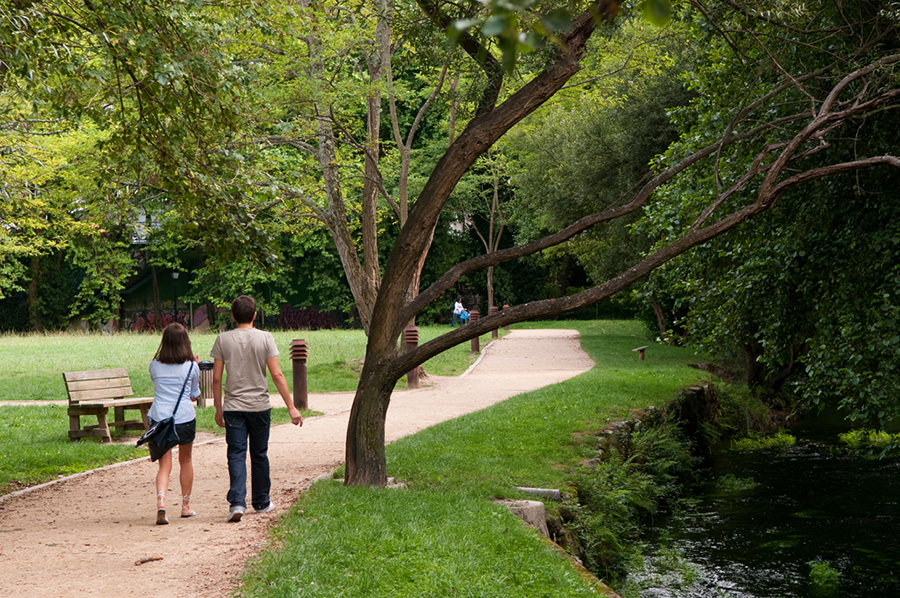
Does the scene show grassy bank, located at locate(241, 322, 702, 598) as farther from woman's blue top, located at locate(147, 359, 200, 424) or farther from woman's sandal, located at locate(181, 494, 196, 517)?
woman's blue top, located at locate(147, 359, 200, 424)

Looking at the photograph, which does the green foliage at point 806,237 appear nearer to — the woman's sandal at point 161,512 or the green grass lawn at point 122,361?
Answer: the woman's sandal at point 161,512

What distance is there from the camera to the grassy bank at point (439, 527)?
514 cm

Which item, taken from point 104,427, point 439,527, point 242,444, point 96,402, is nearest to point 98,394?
point 96,402

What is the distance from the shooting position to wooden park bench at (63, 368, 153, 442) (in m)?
11.6

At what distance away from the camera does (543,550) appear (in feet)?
20.1

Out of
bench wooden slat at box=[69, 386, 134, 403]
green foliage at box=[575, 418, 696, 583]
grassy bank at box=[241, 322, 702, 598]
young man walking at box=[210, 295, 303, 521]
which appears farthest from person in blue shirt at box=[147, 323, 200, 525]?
bench wooden slat at box=[69, 386, 134, 403]

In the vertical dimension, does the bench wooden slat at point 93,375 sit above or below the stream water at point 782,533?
above

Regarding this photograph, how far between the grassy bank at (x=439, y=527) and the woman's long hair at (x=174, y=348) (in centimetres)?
160

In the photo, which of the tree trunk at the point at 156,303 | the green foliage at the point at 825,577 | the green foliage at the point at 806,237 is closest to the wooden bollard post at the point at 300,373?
the green foliage at the point at 806,237

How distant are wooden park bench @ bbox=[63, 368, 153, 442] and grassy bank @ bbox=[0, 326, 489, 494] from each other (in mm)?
192

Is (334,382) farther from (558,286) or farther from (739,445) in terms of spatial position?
(558,286)

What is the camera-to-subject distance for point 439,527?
6.27m

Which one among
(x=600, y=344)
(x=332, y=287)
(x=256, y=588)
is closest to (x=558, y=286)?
(x=332, y=287)

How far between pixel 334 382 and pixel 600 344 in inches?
472
